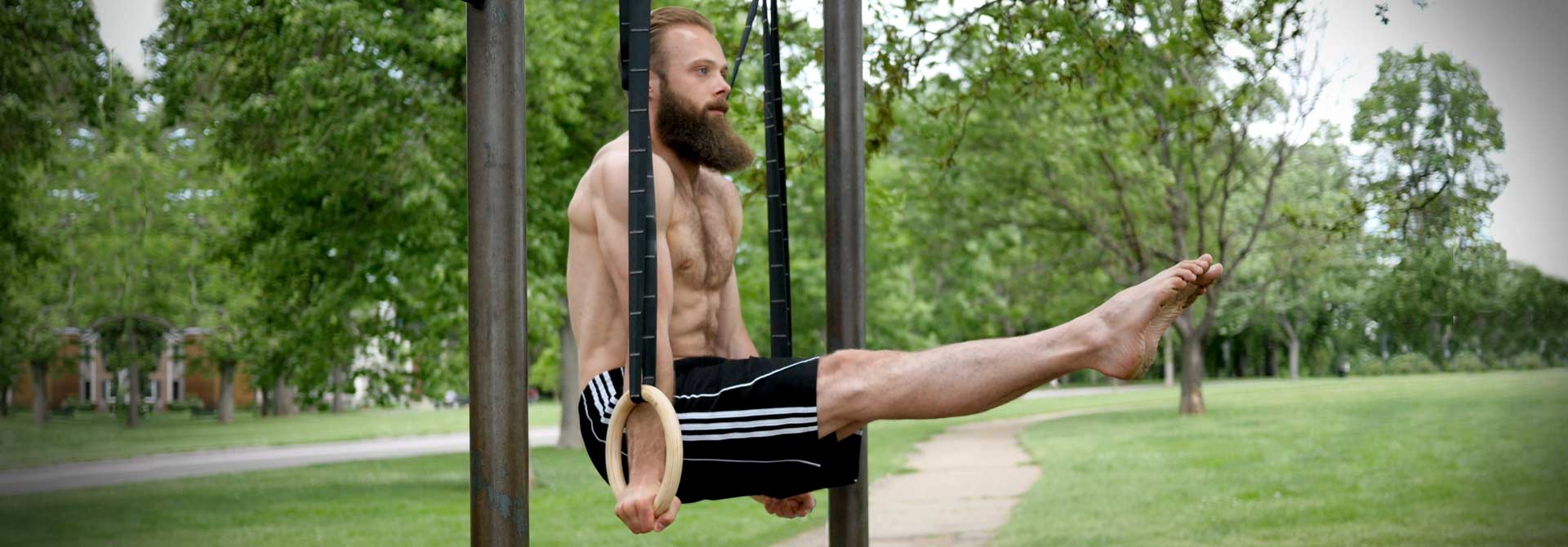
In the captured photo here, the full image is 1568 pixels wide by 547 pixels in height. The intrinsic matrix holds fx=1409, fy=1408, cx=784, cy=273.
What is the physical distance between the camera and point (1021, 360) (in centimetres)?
244

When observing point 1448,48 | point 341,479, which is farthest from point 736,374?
point 341,479

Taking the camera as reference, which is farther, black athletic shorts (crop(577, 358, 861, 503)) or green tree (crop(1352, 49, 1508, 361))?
green tree (crop(1352, 49, 1508, 361))

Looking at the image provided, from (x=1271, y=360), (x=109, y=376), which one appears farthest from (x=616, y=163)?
(x=1271, y=360)

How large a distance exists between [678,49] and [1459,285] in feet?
38.1

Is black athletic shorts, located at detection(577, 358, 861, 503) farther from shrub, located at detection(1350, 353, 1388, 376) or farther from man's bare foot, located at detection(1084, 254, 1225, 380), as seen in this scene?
shrub, located at detection(1350, 353, 1388, 376)

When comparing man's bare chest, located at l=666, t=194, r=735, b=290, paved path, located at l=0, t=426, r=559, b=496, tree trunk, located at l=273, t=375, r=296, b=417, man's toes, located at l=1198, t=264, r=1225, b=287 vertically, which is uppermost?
man's bare chest, located at l=666, t=194, r=735, b=290

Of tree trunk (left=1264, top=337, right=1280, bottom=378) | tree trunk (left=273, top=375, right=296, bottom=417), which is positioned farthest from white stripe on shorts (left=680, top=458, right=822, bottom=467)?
tree trunk (left=273, top=375, right=296, bottom=417)

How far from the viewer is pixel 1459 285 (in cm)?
1271

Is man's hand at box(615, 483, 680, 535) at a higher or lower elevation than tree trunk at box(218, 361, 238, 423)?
higher

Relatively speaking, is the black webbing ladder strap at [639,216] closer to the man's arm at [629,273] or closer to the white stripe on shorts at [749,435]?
the man's arm at [629,273]

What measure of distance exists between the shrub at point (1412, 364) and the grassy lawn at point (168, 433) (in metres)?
11.4

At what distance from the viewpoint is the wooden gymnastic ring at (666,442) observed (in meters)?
2.58

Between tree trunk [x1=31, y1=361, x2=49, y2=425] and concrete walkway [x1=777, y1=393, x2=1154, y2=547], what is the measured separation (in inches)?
362

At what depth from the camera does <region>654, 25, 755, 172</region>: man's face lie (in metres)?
2.98
